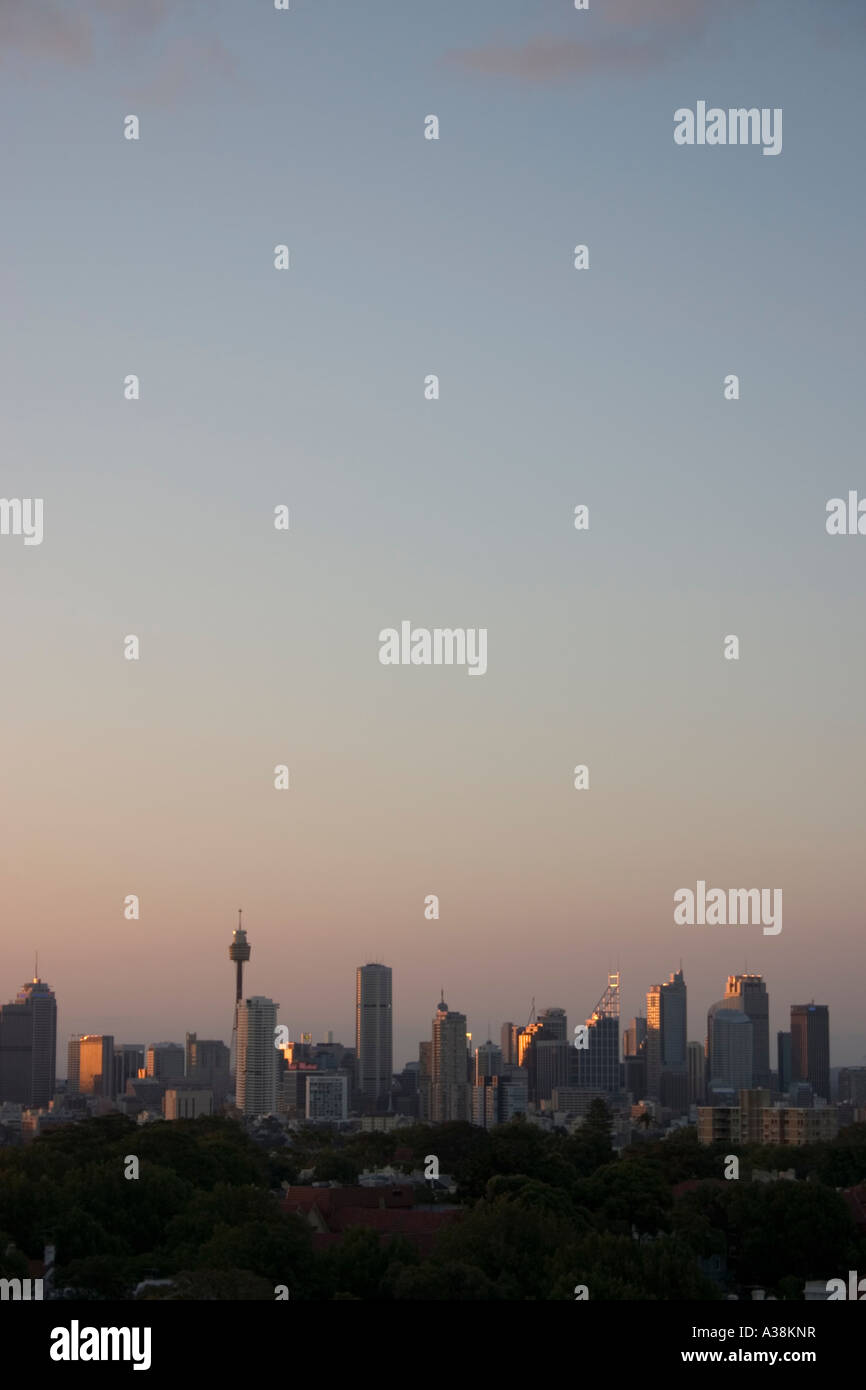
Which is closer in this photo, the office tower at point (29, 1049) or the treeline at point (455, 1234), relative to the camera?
the treeline at point (455, 1234)

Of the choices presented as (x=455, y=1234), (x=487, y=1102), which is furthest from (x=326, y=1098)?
(x=455, y=1234)

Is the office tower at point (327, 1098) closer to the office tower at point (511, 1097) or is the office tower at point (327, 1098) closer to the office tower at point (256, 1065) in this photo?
the office tower at point (256, 1065)

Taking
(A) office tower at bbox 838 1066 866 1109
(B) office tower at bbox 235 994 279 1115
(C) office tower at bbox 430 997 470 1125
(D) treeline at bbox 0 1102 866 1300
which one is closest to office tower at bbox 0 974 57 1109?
(B) office tower at bbox 235 994 279 1115

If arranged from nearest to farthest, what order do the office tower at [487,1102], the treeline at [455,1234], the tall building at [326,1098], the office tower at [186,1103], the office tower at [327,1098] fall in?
the treeline at [455,1234] → the office tower at [186,1103] → the office tower at [487,1102] → the tall building at [326,1098] → the office tower at [327,1098]

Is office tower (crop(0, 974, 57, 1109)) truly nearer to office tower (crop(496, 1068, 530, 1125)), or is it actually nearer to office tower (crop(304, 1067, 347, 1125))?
office tower (crop(304, 1067, 347, 1125))

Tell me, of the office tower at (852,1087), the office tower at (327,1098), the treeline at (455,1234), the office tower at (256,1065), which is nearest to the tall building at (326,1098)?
the office tower at (327,1098)

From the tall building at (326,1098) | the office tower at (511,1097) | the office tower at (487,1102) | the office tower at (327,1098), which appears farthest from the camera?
the office tower at (327,1098)
